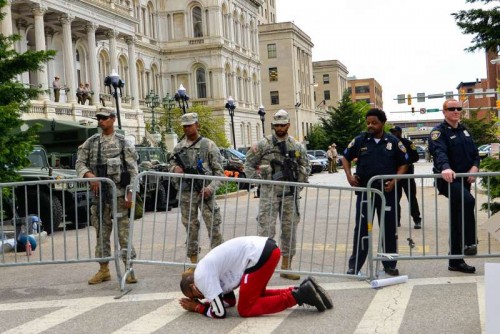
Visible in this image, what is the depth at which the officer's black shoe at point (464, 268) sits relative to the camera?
26.1ft

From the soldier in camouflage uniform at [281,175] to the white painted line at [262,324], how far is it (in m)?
1.71

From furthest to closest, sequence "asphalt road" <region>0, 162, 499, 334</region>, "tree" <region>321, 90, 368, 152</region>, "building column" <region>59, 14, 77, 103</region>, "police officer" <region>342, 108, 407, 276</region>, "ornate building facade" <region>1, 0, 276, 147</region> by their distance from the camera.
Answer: "tree" <region>321, 90, 368, 152</region>, "building column" <region>59, 14, 77, 103</region>, "ornate building facade" <region>1, 0, 276, 147</region>, "police officer" <region>342, 108, 407, 276</region>, "asphalt road" <region>0, 162, 499, 334</region>

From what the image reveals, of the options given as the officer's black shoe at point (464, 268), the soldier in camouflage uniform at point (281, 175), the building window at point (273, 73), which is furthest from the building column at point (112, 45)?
the building window at point (273, 73)

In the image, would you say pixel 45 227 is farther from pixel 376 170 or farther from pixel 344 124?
pixel 344 124

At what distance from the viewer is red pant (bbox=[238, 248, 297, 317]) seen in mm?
6195

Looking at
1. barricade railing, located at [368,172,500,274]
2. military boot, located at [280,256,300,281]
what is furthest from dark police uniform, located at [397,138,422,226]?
military boot, located at [280,256,300,281]

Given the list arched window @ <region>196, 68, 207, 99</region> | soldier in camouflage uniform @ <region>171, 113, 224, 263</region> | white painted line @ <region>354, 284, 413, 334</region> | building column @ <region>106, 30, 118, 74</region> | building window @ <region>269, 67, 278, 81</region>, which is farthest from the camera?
building window @ <region>269, 67, 278, 81</region>

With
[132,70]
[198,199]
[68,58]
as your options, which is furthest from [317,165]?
[198,199]

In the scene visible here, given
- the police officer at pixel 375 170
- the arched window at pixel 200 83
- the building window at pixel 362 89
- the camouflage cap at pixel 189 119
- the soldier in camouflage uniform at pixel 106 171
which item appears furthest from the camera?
the building window at pixel 362 89

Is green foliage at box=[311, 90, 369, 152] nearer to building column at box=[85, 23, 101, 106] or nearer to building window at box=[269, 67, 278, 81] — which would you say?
building window at box=[269, 67, 278, 81]

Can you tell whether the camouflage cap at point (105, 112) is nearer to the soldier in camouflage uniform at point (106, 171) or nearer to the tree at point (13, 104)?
the soldier in camouflage uniform at point (106, 171)

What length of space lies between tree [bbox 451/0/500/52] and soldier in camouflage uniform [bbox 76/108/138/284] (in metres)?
7.42

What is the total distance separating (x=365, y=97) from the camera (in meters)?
175

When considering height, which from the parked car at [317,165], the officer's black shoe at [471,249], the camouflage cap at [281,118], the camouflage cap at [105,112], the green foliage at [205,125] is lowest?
the parked car at [317,165]
